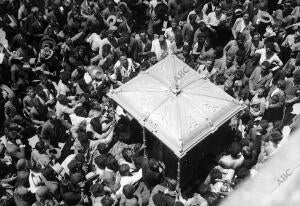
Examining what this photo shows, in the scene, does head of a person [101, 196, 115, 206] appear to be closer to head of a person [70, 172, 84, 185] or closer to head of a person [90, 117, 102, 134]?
head of a person [70, 172, 84, 185]

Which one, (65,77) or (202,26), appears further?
(202,26)

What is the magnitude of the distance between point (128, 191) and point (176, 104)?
203 centimetres

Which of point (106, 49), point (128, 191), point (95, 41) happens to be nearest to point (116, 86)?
point (106, 49)

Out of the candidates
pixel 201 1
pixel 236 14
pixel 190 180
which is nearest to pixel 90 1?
pixel 201 1

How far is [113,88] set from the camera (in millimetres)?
9375

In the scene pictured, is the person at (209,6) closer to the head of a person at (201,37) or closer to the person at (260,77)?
the head of a person at (201,37)

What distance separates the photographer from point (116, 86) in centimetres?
933

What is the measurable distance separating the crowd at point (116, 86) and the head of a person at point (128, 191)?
0.05ft

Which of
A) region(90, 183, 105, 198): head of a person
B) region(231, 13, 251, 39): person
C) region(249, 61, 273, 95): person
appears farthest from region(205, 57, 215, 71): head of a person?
region(90, 183, 105, 198): head of a person

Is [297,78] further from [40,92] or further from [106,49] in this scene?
[40,92]

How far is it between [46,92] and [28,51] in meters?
1.89

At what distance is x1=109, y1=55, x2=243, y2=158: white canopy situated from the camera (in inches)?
307

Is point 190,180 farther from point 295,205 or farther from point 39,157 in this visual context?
point 295,205

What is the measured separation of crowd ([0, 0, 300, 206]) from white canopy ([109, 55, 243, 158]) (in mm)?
→ 414
